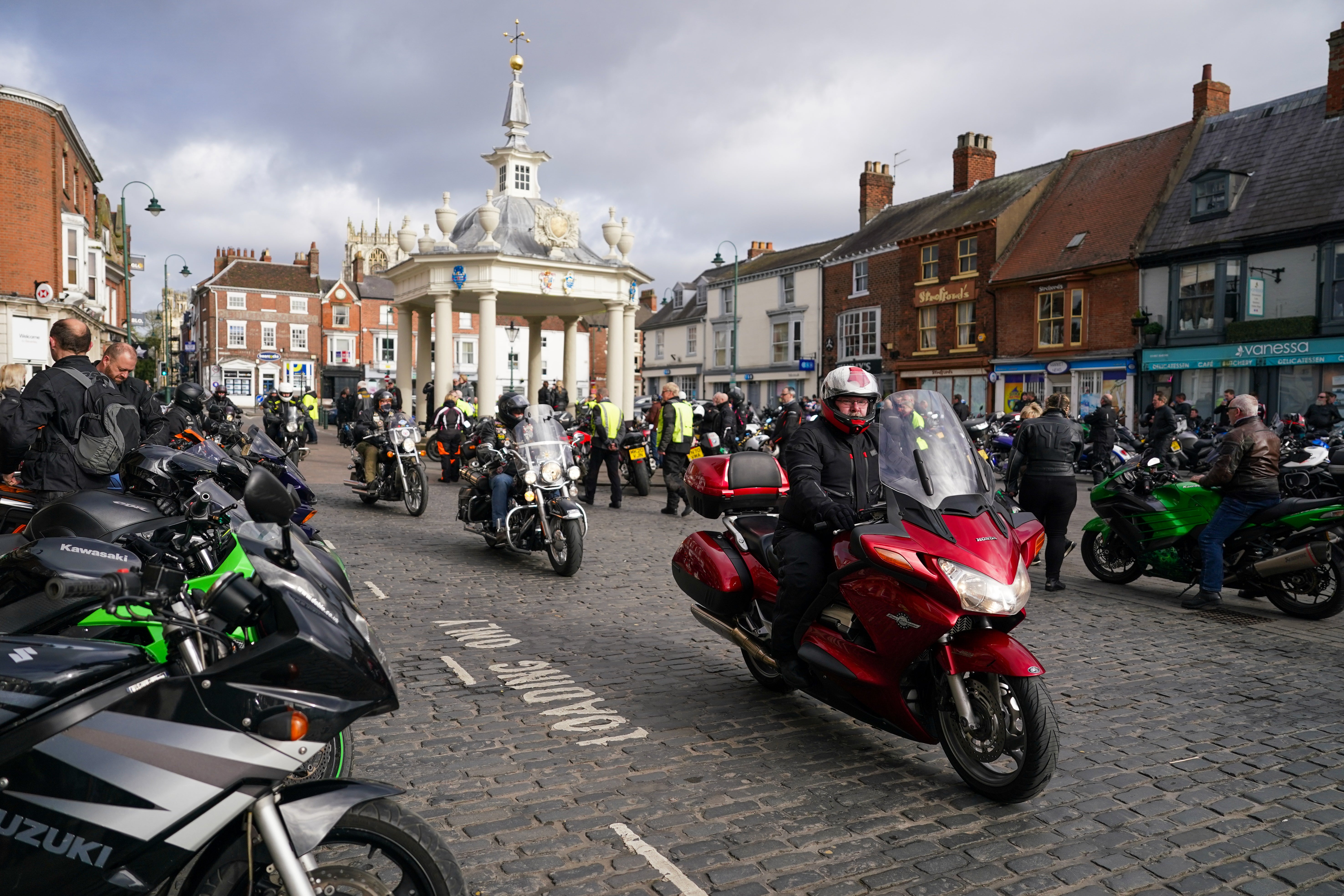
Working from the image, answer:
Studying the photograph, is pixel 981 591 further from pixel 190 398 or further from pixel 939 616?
pixel 190 398

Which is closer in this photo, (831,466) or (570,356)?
(831,466)

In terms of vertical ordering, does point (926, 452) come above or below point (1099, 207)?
below

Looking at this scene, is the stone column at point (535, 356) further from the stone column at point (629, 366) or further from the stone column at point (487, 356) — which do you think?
the stone column at point (487, 356)

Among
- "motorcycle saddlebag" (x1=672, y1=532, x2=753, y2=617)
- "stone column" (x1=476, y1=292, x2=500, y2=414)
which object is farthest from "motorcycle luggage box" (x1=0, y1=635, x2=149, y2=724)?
"stone column" (x1=476, y1=292, x2=500, y2=414)

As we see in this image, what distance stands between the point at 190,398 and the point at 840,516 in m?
8.50

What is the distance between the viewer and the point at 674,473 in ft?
45.1

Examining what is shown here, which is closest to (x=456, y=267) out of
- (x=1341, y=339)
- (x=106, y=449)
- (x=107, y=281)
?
(x=106, y=449)

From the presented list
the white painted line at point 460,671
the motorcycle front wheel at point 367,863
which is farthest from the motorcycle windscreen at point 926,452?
the white painted line at point 460,671

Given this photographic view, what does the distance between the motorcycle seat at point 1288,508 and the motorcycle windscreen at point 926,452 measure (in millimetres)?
4552

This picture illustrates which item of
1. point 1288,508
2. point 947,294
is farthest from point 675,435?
point 947,294

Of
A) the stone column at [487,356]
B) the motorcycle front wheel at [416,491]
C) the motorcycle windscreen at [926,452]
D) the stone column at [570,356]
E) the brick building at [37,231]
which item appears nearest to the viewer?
→ the motorcycle windscreen at [926,452]

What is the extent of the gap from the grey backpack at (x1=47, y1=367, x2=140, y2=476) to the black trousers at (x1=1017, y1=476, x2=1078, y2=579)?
7.05 meters

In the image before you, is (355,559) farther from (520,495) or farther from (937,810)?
(937,810)

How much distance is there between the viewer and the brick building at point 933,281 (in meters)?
32.1
